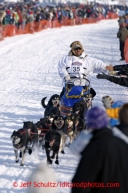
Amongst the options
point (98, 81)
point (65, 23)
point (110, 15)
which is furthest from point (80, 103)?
point (110, 15)

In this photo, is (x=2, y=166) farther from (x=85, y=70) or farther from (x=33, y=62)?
(x=33, y=62)

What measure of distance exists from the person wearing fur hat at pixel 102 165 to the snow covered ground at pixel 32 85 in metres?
2.80

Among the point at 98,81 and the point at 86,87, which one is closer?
the point at 86,87

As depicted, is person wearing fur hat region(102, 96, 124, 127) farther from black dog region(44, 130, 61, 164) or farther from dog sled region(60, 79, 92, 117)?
dog sled region(60, 79, 92, 117)

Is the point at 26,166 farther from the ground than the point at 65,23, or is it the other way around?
the point at 65,23

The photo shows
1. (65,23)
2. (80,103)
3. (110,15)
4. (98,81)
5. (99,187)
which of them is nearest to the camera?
(99,187)

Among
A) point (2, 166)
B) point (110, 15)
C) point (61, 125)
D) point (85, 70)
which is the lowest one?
point (2, 166)

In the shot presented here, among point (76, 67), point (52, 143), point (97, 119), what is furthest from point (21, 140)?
point (97, 119)

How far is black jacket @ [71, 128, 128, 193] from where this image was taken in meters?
4.33

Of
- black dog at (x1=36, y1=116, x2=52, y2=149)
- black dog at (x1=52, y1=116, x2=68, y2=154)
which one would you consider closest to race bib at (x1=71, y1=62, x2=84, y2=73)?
black dog at (x1=36, y1=116, x2=52, y2=149)

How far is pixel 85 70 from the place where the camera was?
10430 mm

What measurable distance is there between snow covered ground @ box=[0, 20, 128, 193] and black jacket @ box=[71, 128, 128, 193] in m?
2.81

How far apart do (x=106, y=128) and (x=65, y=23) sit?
39.8 meters

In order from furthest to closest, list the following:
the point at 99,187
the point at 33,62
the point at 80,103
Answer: the point at 33,62
the point at 80,103
the point at 99,187
